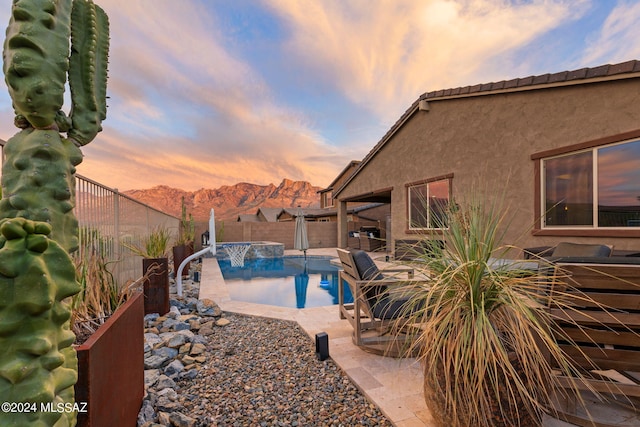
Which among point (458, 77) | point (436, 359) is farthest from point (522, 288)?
point (458, 77)

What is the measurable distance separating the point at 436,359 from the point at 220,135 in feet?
61.8

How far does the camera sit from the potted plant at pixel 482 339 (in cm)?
171

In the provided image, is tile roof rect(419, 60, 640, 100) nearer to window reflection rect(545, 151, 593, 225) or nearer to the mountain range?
window reflection rect(545, 151, 593, 225)

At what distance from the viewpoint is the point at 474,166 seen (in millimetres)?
8445

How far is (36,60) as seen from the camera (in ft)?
4.68

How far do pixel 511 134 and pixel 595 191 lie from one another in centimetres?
233

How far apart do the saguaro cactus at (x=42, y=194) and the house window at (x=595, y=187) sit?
6.30 metres

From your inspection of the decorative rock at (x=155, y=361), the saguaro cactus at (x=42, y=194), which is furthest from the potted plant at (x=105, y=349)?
the decorative rock at (x=155, y=361)

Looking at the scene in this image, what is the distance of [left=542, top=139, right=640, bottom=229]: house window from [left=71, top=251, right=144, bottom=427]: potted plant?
6117 mm

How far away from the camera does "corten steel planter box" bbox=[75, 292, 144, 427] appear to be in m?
1.50

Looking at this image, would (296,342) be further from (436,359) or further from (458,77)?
(458,77)

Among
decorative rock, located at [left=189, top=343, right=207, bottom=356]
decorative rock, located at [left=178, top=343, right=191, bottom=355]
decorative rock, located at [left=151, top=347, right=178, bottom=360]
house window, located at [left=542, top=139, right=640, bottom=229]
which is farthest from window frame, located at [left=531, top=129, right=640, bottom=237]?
decorative rock, located at [left=151, top=347, right=178, bottom=360]

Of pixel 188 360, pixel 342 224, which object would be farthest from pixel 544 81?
pixel 342 224

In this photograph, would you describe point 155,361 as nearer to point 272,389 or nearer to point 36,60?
point 272,389
